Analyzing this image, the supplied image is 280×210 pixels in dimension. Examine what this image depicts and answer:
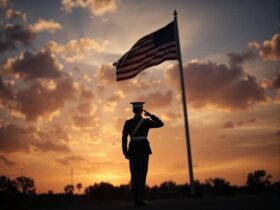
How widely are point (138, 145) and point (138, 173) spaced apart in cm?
67

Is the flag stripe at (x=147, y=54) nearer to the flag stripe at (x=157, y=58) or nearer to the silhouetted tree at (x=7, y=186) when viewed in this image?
the flag stripe at (x=157, y=58)

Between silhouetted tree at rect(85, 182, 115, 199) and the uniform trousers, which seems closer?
the uniform trousers

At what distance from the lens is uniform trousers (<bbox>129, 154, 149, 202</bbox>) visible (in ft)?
30.1

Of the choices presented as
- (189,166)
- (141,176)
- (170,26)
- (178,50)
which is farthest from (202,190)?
(170,26)

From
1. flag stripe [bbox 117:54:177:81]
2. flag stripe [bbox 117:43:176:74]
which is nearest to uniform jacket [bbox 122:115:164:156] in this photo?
flag stripe [bbox 117:54:177:81]

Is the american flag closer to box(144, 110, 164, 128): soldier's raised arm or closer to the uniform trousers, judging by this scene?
box(144, 110, 164, 128): soldier's raised arm

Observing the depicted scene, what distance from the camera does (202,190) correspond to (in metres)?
12.0

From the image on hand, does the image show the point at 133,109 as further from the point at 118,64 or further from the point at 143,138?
the point at 118,64

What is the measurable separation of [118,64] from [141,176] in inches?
298

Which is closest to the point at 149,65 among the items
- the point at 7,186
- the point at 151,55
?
the point at 151,55

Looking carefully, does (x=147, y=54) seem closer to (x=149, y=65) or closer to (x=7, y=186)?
(x=149, y=65)

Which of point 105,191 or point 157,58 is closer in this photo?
point 157,58

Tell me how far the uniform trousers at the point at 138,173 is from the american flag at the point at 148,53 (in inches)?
263

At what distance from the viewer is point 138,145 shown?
9.47 metres
